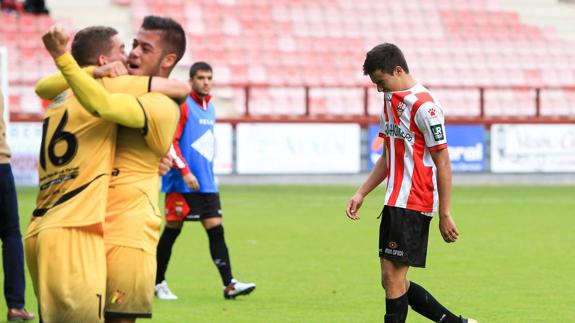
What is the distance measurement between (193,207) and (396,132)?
3.28 meters

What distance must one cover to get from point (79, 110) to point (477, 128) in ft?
72.2

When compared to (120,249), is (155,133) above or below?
above

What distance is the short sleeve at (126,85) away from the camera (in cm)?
550

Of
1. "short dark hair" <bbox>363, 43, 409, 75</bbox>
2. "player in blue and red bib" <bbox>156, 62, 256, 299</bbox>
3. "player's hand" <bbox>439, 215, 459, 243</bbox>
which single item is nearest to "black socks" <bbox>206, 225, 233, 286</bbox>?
"player in blue and red bib" <bbox>156, 62, 256, 299</bbox>

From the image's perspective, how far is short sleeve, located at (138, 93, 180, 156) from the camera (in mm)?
5441

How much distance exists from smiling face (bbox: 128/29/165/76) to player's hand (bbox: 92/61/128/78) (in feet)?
0.34

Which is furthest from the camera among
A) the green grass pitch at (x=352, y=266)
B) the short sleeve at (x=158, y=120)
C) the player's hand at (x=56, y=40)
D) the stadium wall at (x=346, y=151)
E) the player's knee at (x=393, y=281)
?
the stadium wall at (x=346, y=151)

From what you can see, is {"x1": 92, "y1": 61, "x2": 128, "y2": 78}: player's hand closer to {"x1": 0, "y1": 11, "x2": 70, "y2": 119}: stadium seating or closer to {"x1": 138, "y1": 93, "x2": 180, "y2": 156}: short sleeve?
{"x1": 138, "y1": 93, "x2": 180, "y2": 156}: short sleeve

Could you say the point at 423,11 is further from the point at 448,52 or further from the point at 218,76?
the point at 218,76

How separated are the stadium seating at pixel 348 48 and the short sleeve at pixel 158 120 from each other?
23.1 meters

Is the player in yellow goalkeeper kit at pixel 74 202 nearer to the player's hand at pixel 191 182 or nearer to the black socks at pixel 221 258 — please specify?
the player's hand at pixel 191 182

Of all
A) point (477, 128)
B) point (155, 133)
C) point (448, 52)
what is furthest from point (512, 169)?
point (155, 133)

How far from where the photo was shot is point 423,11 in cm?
3450

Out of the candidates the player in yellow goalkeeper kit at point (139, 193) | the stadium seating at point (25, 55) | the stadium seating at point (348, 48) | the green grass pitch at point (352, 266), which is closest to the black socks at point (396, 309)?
the green grass pitch at point (352, 266)
